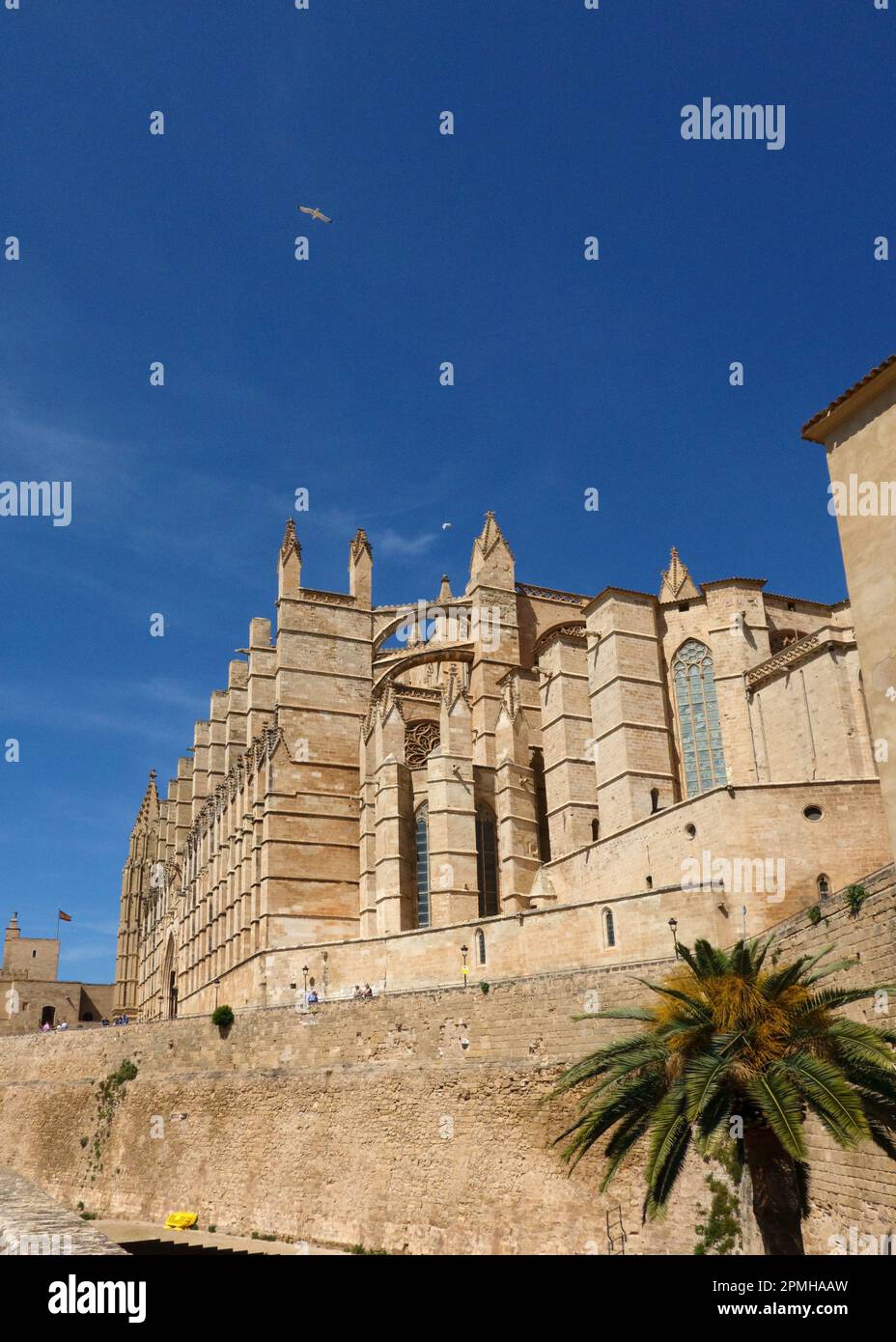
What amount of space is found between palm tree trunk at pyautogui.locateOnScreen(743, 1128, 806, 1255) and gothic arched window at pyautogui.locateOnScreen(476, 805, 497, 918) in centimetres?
1908

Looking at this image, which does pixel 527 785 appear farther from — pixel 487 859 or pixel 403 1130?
pixel 403 1130

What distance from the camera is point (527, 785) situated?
31.1 metres

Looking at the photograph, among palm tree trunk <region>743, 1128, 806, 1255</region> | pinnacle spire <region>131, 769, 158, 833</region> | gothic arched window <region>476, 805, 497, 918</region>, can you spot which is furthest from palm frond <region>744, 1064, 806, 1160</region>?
pinnacle spire <region>131, 769, 158, 833</region>

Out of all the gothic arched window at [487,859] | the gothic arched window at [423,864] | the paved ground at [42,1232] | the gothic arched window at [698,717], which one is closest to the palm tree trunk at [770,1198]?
the paved ground at [42,1232]

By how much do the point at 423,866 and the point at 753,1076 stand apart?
21.0 metres

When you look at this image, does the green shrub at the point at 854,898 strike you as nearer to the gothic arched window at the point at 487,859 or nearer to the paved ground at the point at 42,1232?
the paved ground at the point at 42,1232

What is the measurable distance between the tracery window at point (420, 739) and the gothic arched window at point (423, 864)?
16.1ft

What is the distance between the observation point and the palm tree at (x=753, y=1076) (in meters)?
10.5

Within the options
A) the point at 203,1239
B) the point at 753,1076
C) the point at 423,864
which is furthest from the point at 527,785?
the point at 753,1076

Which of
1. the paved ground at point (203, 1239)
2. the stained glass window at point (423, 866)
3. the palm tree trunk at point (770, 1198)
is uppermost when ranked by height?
the stained glass window at point (423, 866)

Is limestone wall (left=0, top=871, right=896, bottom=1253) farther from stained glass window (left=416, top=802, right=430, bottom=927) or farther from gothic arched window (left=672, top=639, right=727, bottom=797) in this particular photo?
gothic arched window (left=672, top=639, right=727, bottom=797)

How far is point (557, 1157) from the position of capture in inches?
679
